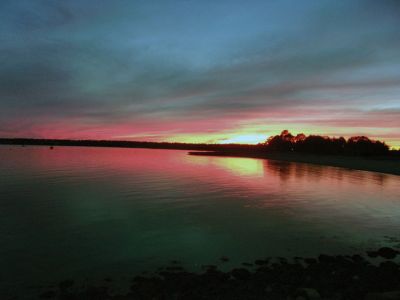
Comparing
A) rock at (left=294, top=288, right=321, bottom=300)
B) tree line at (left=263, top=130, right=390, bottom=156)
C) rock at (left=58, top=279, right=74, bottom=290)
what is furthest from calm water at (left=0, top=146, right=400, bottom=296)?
tree line at (left=263, top=130, right=390, bottom=156)

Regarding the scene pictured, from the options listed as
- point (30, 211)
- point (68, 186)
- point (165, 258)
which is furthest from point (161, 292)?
point (68, 186)

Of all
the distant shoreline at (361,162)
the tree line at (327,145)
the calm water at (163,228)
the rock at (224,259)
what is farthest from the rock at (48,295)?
the tree line at (327,145)

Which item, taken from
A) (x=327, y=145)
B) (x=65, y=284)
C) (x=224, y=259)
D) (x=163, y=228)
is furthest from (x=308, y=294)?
(x=327, y=145)

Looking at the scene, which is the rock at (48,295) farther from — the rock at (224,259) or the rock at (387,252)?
the rock at (387,252)

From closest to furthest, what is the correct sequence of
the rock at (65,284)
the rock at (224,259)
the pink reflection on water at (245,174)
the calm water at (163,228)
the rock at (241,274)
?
the rock at (65,284), the rock at (241,274), the calm water at (163,228), the rock at (224,259), the pink reflection on water at (245,174)

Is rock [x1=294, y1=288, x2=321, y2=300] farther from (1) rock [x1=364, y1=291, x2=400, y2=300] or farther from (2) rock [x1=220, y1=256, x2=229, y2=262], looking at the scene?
(2) rock [x1=220, y1=256, x2=229, y2=262]

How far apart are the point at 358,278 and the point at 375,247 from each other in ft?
16.3

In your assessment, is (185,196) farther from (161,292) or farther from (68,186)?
(161,292)

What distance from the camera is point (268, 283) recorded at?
10.3 meters

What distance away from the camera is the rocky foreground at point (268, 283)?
9.34 m

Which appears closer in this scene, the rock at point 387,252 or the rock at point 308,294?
the rock at point 308,294

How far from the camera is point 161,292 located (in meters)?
9.63

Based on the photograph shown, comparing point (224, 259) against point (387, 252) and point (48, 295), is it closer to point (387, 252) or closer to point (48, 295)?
point (48, 295)

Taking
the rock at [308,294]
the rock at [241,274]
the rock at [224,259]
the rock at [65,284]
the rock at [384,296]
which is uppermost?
the rock at [384,296]
